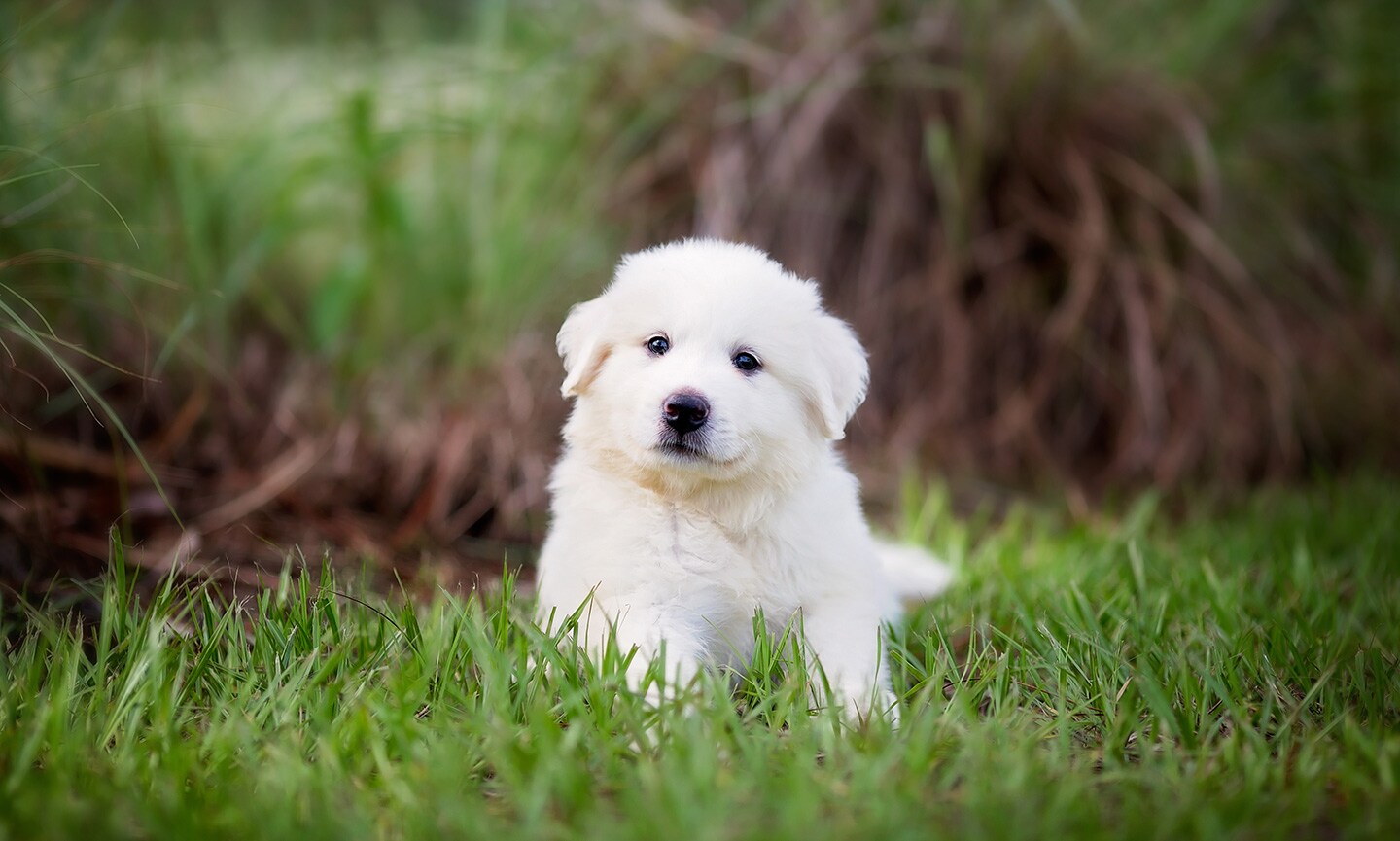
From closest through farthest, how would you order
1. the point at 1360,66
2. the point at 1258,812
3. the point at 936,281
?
1. the point at 1258,812
2. the point at 936,281
3. the point at 1360,66

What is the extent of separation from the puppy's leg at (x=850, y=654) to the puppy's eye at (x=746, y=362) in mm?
523

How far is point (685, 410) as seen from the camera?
2.11 m

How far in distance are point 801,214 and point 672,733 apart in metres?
3.32

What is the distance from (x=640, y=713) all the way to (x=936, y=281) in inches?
125

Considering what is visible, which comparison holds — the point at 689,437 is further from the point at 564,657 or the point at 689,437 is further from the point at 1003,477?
the point at 1003,477

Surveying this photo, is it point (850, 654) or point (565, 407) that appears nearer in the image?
point (850, 654)

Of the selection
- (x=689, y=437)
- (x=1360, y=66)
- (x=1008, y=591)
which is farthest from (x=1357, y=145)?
(x=689, y=437)

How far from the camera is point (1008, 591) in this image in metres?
2.78

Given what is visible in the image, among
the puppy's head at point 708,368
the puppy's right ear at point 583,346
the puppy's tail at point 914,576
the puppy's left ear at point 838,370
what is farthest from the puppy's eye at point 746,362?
the puppy's tail at point 914,576

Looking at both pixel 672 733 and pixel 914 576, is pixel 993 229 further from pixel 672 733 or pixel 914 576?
pixel 672 733

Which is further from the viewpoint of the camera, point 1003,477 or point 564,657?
point 1003,477

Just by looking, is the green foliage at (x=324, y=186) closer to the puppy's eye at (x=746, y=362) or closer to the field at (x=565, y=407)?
the field at (x=565, y=407)

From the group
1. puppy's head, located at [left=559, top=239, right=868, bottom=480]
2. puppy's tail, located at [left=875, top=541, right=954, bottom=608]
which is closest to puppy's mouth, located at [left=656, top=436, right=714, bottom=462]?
puppy's head, located at [left=559, top=239, right=868, bottom=480]

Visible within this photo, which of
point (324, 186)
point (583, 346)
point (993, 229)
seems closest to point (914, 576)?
point (583, 346)
